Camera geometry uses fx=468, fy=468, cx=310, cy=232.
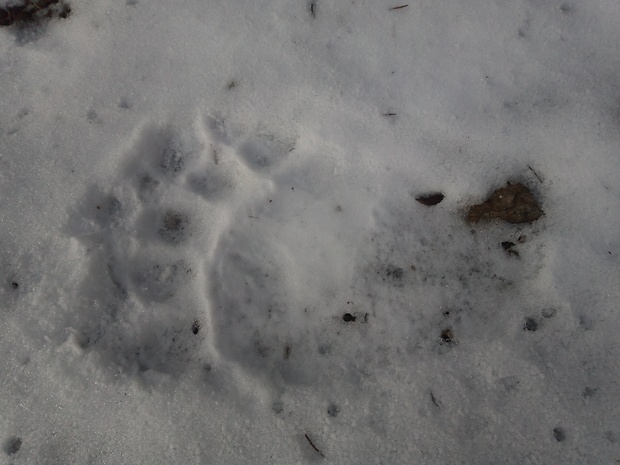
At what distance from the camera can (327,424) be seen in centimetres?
176

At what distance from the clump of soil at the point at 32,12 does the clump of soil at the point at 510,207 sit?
2.01 meters

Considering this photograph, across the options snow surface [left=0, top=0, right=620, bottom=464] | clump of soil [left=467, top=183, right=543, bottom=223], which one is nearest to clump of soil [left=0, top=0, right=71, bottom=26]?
snow surface [left=0, top=0, right=620, bottom=464]

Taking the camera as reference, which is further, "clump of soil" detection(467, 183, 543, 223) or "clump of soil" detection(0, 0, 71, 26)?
"clump of soil" detection(0, 0, 71, 26)

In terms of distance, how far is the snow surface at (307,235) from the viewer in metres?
1.76

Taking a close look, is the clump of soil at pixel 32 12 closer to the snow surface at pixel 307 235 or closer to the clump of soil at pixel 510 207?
the snow surface at pixel 307 235

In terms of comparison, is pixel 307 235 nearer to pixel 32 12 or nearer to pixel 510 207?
pixel 510 207

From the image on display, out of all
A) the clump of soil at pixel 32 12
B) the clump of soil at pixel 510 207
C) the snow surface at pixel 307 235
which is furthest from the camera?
the clump of soil at pixel 32 12

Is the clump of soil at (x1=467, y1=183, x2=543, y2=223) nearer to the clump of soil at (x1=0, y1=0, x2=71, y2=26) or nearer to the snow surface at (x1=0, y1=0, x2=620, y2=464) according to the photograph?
the snow surface at (x1=0, y1=0, x2=620, y2=464)

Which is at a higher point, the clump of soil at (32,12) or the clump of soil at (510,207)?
the clump of soil at (32,12)

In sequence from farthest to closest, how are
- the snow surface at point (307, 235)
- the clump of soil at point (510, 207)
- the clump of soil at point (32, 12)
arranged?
1. the clump of soil at point (32, 12)
2. the clump of soil at point (510, 207)
3. the snow surface at point (307, 235)

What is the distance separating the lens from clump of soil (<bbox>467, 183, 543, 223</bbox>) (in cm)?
190

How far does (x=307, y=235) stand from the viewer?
1.92m

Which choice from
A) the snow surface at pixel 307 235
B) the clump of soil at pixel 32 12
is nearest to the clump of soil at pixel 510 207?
the snow surface at pixel 307 235

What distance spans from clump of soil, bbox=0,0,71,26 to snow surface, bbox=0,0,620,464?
0.17 feet
